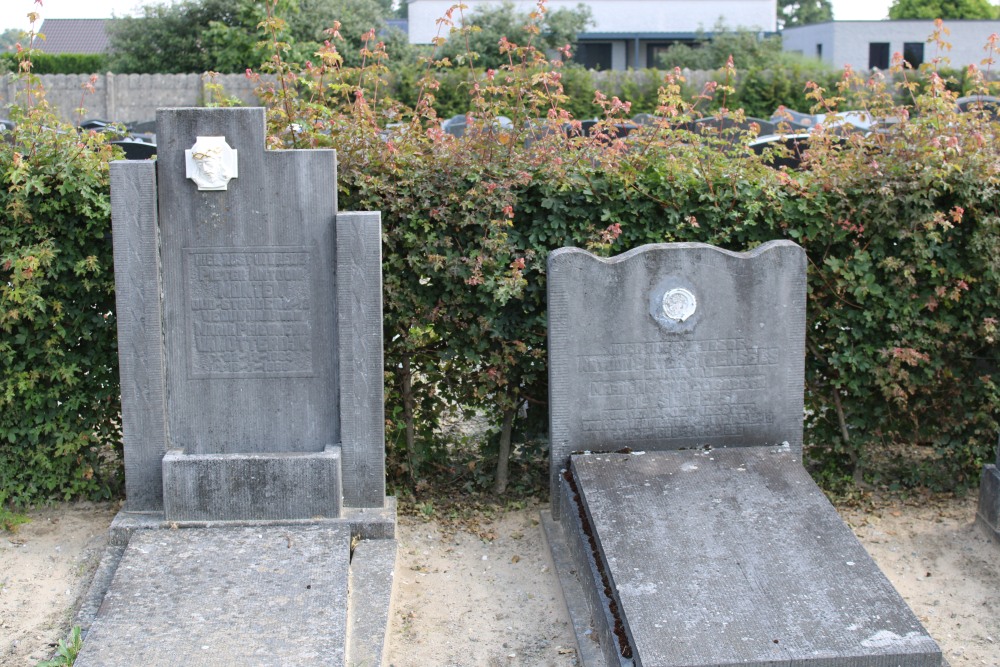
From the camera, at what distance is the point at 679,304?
5008 millimetres

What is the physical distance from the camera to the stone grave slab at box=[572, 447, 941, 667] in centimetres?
365

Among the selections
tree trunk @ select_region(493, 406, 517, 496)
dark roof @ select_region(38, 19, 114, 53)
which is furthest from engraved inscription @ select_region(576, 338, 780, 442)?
dark roof @ select_region(38, 19, 114, 53)

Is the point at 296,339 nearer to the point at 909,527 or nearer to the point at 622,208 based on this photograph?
the point at 622,208

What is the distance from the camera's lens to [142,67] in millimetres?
26031

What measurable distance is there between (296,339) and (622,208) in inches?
68.5

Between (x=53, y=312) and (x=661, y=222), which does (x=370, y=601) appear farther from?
(x=661, y=222)

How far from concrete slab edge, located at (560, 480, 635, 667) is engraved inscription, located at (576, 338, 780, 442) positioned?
410 millimetres

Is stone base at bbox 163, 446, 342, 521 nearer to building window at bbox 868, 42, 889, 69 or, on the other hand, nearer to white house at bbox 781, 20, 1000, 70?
white house at bbox 781, 20, 1000, 70

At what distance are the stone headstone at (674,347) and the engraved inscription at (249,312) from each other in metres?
1.18

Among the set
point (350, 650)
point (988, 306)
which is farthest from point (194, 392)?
point (988, 306)

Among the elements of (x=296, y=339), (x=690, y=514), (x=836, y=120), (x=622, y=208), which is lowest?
(x=690, y=514)

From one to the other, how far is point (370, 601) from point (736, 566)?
4.86 feet

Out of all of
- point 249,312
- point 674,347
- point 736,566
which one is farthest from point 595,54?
point 736,566

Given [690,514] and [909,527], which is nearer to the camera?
[690,514]
